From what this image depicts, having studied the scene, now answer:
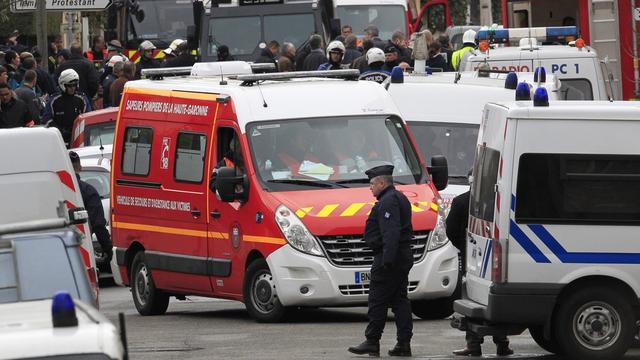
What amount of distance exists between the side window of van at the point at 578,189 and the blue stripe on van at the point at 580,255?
0.09 m

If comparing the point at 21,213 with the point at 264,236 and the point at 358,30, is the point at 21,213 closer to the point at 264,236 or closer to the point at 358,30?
the point at 264,236

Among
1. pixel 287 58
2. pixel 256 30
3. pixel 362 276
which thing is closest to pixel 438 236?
pixel 362 276

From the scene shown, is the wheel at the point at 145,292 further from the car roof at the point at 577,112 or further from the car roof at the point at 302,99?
the car roof at the point at 577,112

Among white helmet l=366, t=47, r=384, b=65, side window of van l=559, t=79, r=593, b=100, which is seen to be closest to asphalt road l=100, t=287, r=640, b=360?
side window of van l=559, t=79, r=593, b=100

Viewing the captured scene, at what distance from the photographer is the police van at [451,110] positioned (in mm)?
18031

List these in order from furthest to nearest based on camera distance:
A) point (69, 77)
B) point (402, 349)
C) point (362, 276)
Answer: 1. point (69, 77)
2. point (362, 276)
3. point (402, 349)

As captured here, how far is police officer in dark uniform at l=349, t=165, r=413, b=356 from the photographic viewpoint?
13.0 metres

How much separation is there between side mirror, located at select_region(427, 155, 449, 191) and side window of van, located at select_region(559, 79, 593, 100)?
5120mm

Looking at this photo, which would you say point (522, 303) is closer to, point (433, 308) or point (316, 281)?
point (316, 281)

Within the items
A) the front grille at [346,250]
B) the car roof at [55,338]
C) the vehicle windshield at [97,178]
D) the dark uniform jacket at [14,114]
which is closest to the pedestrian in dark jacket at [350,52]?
the dark uniform jacket at [14,114]

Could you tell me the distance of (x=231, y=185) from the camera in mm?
15352

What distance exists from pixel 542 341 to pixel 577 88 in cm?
858

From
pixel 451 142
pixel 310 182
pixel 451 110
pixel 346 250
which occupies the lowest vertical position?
pixel 346 250

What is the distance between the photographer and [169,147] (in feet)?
55.4
